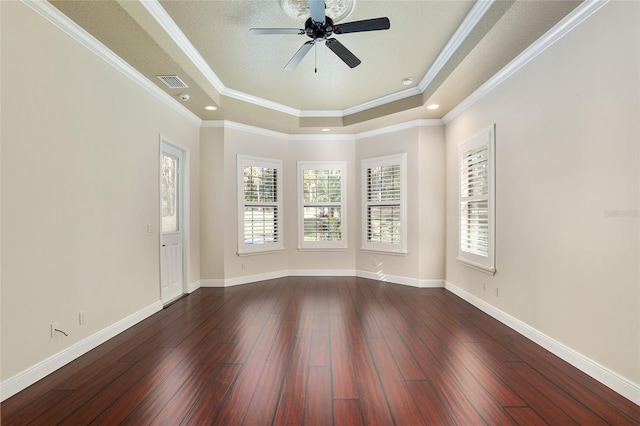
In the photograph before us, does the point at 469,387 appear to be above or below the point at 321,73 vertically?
below

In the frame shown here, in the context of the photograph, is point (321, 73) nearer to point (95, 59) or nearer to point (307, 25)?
point (307, 25)

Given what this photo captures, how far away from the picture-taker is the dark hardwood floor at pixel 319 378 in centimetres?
187

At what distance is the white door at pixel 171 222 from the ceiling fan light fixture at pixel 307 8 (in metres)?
2.46

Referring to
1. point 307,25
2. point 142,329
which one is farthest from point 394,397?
point 307,25

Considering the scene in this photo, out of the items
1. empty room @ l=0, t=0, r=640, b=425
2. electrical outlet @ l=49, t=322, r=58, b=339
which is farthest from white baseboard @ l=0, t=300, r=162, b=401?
electrical outlet @ l=49, t=322, r=58, b=339

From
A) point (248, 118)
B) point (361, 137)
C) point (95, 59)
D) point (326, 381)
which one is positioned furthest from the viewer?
point (361, 137)

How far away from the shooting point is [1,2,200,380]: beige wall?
210cm

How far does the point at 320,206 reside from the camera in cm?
593

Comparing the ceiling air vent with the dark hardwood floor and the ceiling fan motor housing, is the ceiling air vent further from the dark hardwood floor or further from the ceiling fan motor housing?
the dark hardwood floor

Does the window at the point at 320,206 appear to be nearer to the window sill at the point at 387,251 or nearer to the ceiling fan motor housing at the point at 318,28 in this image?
the window sill at the point at 387,251

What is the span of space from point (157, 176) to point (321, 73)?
2.50 m

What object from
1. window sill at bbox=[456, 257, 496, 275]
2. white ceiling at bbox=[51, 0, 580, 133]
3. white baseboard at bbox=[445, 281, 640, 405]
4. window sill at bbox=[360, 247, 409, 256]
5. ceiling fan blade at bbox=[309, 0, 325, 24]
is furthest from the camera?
window sill at bbox=[360, 247, 409, 256]

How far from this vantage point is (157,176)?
3.92m

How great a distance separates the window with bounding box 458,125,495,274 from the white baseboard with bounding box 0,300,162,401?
13.7 feet
